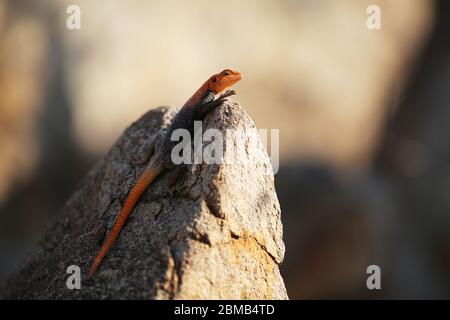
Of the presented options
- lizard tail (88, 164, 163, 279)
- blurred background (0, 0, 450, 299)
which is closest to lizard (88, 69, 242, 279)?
lizard tail (88, 164, 163, 279)

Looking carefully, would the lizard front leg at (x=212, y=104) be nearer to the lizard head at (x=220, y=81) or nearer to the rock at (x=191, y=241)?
the rock at (x=191, y=241)

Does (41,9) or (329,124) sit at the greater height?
(41,9)

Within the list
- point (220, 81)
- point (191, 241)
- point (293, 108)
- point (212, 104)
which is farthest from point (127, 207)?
point (293, 108)

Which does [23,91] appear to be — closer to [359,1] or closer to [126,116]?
[126,116]

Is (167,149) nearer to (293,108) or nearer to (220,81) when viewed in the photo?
(220,81)

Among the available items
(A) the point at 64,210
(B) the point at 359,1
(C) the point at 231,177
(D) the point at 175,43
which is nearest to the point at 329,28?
(B) the point at 359,1
